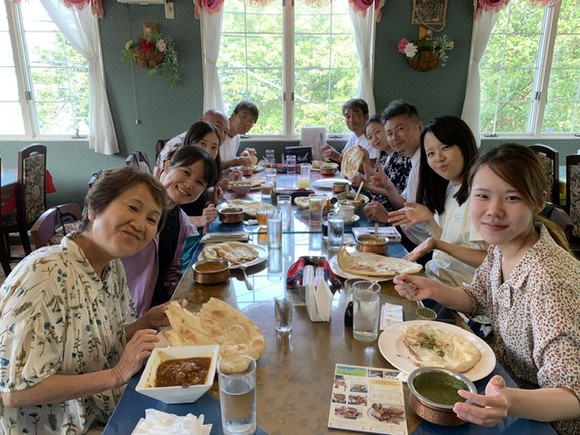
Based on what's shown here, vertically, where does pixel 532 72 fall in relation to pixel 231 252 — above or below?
above

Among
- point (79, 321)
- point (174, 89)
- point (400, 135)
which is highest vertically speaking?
point (174, 89)

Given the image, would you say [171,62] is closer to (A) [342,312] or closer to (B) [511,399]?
(A) [342,312]

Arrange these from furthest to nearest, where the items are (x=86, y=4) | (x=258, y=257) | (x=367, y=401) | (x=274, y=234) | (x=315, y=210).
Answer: (x=86, y=4)
(x=315, y=210)
(x=274, y=234)
(x=258, y=257)
(x=367, y=401)

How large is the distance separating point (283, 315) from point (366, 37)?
424 centimetres

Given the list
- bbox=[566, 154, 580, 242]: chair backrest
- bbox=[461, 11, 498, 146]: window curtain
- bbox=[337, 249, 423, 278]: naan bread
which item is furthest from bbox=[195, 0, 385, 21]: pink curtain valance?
bbox=[337, 249, 423, 278]: naan bread

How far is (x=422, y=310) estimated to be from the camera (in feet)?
4.41

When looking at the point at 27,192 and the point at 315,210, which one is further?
the point at 27,192

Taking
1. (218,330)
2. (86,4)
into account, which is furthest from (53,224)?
(86,4)

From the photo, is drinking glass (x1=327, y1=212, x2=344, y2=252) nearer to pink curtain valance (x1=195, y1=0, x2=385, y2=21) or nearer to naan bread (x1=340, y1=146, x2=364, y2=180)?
naan bread (x1=340, y1=146, x2=364, y2=180)

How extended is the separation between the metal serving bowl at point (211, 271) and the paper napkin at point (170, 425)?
67 cm

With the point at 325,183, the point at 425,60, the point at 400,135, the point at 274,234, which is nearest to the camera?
the point at 274,234

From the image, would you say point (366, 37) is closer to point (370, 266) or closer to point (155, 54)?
point (155, 54)

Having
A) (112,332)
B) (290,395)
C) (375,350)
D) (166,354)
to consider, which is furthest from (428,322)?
(112,332)

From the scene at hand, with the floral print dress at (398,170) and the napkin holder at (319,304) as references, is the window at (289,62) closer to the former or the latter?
the floral print dress at (398,170)
